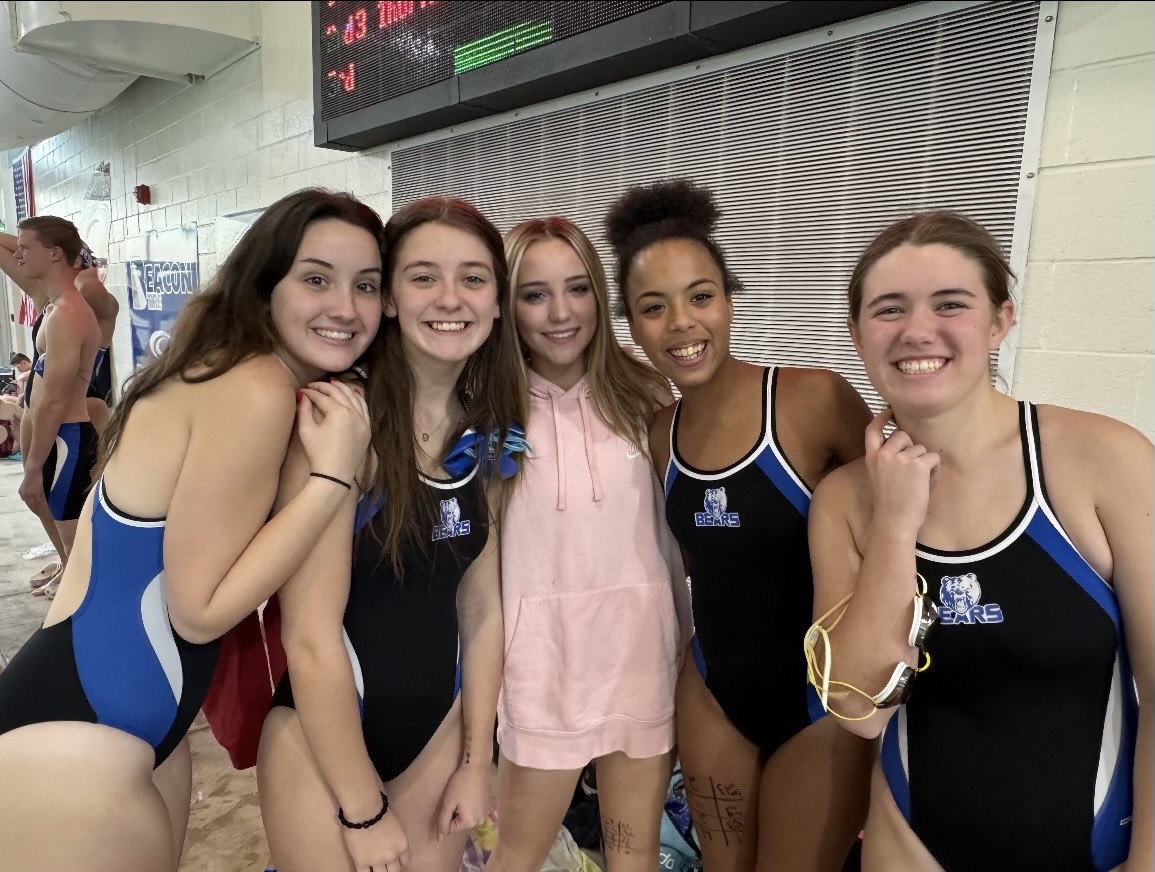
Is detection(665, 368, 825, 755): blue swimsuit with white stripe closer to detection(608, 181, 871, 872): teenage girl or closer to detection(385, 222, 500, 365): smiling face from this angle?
detection(608, 181, 871, 872): teenage girl

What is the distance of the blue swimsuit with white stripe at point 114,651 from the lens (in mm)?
1086

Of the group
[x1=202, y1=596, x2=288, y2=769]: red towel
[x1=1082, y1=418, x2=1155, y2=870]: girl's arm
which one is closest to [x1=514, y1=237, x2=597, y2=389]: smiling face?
[x1=202, y1=596, x2=288, y2=769]: red towel

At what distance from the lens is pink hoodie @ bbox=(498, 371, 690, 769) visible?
1.41 meters

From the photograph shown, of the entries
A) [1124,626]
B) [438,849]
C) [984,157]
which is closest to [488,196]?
[984,157]

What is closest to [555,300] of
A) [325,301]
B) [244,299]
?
[325,301]

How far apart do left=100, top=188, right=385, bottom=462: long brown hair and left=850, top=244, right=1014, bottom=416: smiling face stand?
93cm

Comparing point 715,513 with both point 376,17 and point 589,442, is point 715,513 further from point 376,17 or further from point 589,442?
point 376,17

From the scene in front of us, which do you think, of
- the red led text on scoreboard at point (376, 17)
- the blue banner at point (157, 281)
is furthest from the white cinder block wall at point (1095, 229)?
the blue banner at point (157, 281)

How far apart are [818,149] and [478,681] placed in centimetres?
161

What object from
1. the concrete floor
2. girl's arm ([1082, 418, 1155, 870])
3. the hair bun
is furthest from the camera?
the concrete floor

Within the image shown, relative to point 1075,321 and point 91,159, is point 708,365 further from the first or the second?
point 91,159

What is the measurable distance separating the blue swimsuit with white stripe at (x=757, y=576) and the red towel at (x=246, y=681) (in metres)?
0.84

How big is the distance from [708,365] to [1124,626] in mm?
776

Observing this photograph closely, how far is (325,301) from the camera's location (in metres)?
1.20
